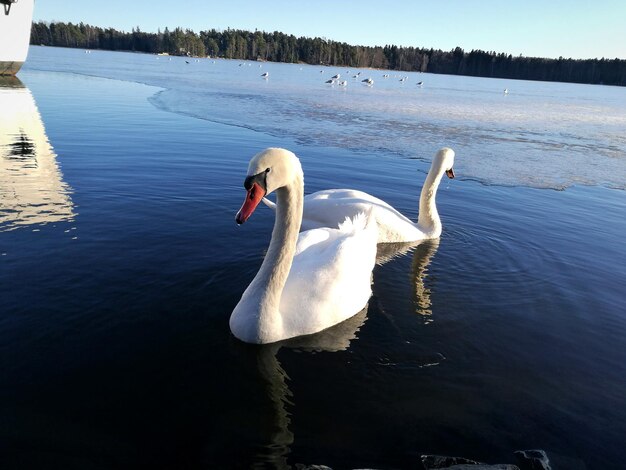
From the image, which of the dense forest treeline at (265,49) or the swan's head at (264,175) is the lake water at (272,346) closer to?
the swan's head at (264,175)

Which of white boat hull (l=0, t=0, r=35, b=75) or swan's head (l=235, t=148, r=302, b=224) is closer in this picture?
swan's head (l=235, t=148, r=302, b=224)

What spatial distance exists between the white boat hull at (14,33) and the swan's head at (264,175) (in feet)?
105

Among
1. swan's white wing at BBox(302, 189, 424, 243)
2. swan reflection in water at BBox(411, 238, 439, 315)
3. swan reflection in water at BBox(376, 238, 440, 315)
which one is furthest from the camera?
swan's white wing at BBox(302, 189, 424, 243)

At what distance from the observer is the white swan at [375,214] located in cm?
757

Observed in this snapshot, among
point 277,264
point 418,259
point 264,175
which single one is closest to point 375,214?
point 418,259

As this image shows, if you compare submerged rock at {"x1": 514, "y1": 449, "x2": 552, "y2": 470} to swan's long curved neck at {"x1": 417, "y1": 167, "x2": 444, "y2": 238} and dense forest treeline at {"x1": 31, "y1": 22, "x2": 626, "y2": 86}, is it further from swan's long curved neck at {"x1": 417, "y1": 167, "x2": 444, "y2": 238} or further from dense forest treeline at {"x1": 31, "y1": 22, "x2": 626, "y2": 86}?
dense forest treeline at {"x1": 31, "y1": 22, "x2": 626, "y2": 86}

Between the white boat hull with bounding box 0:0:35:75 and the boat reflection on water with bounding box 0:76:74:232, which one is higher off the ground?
the white boat hull with bounding box 0:0:35:75

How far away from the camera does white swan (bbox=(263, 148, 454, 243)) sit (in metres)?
7.57

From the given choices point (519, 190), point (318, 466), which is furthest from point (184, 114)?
point (318, 466)

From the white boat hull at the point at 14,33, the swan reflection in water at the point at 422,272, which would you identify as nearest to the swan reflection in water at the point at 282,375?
the swan reflection in water at the point at 422,272

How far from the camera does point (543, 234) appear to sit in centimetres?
855

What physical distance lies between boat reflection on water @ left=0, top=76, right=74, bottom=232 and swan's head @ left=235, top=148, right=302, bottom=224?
4.56 meters

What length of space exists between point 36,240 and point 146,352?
3.12 metres

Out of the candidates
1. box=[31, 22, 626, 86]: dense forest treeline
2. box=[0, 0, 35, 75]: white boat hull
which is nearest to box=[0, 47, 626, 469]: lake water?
box=[0, 0, 35, 75]: white boat hull
